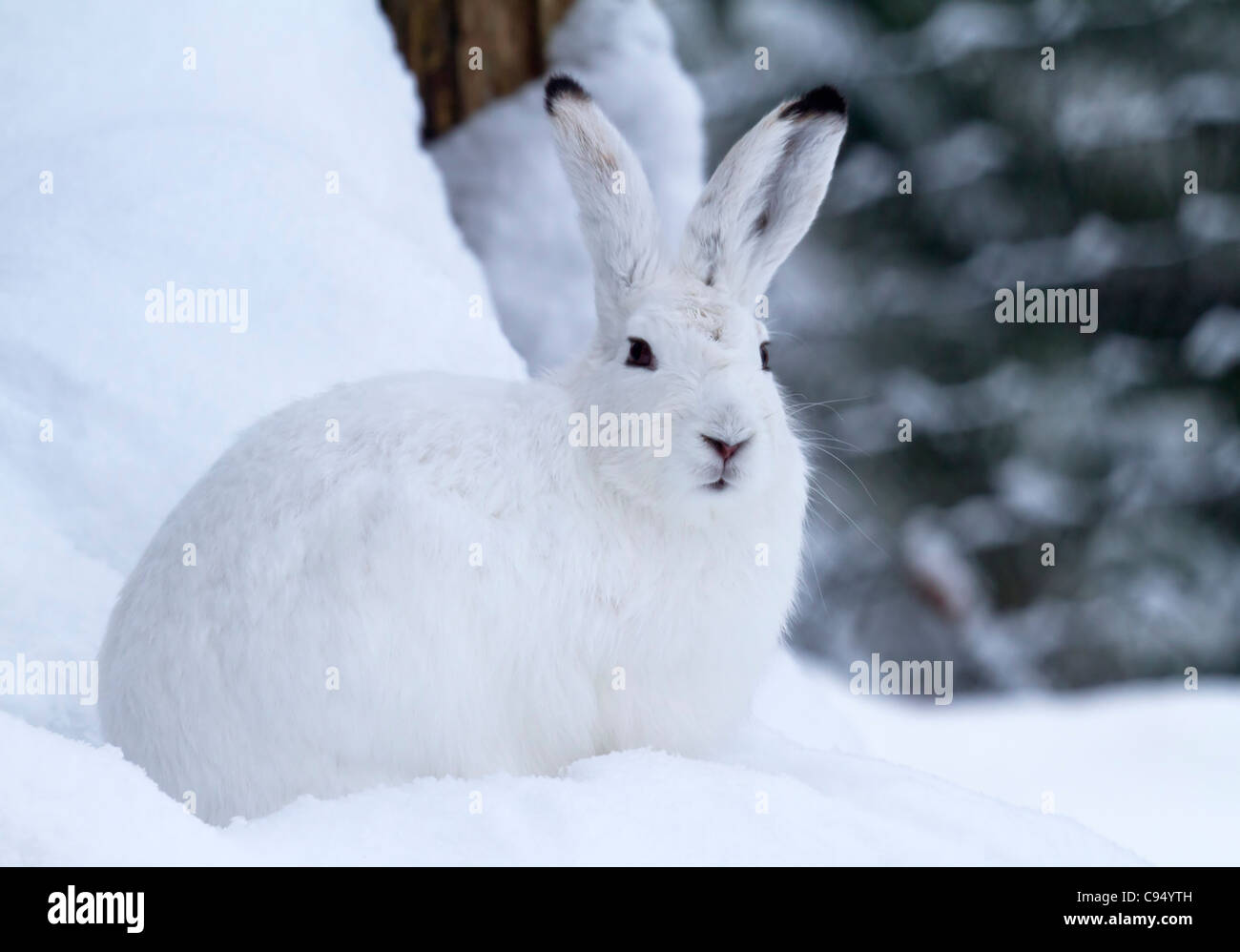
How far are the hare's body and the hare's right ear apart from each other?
21cm

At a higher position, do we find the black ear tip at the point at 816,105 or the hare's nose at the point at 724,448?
the black ear tip at the point at 816,105

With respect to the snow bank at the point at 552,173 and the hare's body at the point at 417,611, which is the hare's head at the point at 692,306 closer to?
the hare's body at the point at 417,611

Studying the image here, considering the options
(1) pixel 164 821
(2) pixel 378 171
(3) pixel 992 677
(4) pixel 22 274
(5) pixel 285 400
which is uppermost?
(2) pixel 378 171

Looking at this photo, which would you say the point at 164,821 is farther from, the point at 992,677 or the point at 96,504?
the point at 992,677

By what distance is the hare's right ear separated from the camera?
1649 mm

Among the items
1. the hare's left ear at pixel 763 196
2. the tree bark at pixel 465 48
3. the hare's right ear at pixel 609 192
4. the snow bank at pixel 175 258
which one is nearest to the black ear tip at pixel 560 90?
the hare's right ear at pixel 609 192

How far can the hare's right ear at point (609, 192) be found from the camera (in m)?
1.65

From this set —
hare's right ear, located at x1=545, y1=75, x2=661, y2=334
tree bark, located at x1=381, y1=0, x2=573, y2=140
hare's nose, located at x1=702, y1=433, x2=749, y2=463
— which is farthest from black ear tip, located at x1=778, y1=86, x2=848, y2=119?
tree bark, located at x1=381, y1=0, x2=573, y2=140

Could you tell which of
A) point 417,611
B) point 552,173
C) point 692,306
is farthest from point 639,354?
point 552,173

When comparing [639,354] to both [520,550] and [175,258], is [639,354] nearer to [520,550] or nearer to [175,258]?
[520,550]

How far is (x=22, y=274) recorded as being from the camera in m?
2.21

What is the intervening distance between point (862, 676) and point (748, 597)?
2.70 meters

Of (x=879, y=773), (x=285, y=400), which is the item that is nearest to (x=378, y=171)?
(x=285, y=400)

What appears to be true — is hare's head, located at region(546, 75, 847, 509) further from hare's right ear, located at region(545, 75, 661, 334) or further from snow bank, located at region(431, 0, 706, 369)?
snow bank, located at region(431, 0, 706, 369)
